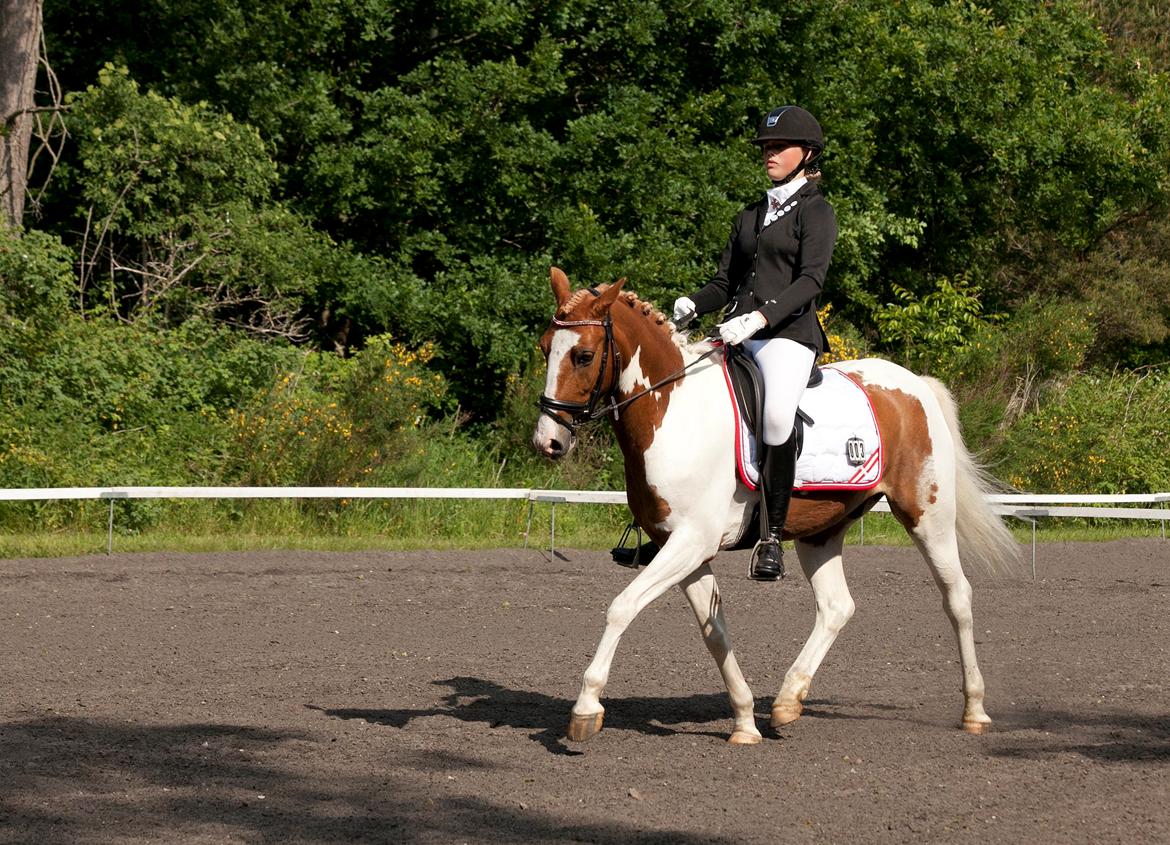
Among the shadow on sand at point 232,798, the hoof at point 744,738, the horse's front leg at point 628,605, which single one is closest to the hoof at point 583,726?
the horse's front leg at point 628,605

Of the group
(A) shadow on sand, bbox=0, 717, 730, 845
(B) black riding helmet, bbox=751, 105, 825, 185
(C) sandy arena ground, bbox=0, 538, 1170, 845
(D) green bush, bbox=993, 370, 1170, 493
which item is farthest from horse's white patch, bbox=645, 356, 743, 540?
(D) green bush, bbox=993, 370, 1170, 493

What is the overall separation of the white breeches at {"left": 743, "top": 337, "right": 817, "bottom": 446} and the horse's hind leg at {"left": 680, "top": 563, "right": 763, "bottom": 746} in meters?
0.82

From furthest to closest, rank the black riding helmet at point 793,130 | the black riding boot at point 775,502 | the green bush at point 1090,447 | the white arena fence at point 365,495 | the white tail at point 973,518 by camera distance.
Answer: the green bush at point 1090,447 < the white arena fence at point 365,495 < the white tail at point 973,518 < the black riding helmet at point 793,130 < the black riding boot at point 775,502

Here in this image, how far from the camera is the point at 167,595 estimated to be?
12.3 meters

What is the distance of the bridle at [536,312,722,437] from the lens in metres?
6.71

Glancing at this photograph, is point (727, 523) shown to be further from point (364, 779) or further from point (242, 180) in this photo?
point (242, 180)

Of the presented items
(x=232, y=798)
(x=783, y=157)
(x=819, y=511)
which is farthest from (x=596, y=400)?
(x=232, y=798)

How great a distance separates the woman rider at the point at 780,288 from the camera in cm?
727

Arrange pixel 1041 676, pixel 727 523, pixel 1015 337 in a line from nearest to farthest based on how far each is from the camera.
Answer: pixel 727 523
pixel 1041 676
pixel 1015 337

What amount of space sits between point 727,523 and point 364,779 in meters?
2.21

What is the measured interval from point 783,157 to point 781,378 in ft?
3.88

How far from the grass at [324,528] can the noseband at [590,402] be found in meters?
9.17

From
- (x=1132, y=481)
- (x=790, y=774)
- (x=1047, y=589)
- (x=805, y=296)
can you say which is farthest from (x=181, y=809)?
(x=1132, y=481)

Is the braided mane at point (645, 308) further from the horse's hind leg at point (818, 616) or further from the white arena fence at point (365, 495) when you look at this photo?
the white arena fence at point (365, 495)
